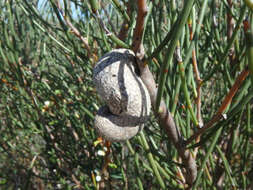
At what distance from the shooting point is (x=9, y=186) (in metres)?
2.61

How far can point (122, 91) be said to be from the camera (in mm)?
568

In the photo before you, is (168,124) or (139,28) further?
(168,124)

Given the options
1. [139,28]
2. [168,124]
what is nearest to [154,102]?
[168,124]

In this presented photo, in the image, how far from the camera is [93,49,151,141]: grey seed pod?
0.56 m

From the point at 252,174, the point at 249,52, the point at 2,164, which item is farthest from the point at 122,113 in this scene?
the point at 2,164

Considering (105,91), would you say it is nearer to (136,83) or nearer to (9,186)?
(136,83)

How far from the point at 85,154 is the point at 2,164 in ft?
5.23

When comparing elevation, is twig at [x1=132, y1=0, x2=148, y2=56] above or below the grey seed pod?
above

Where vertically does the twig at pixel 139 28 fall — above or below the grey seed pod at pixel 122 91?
above

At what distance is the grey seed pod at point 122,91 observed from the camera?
1.85ft

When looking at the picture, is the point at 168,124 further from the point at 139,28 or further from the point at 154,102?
the point at 139,28

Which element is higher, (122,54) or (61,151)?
(122,54)

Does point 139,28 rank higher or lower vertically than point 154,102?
higher

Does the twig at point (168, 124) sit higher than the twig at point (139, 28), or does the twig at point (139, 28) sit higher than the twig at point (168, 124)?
the twig at point (139, 28)
